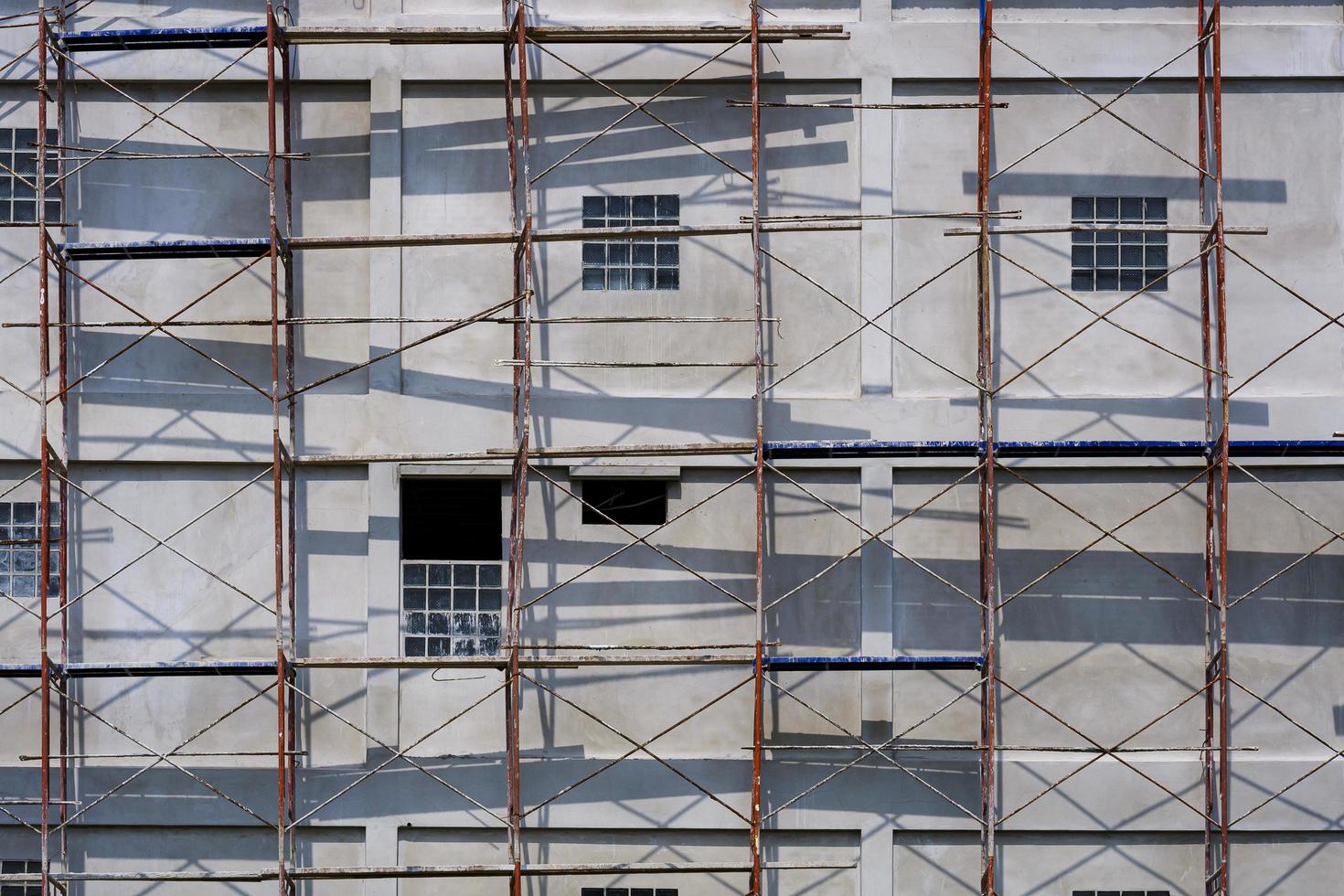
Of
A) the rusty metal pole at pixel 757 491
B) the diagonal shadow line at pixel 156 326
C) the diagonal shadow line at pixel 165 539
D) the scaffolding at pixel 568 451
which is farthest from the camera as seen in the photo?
the diagonal shadow line at pixel 165 539

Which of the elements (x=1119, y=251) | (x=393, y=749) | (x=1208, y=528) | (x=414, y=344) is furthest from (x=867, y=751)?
(x=414, y=344)

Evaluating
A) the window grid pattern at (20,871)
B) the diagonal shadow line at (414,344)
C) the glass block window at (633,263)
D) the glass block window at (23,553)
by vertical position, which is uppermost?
the glass block window at (633,263)

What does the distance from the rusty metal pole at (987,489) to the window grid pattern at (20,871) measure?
9207 millimetres

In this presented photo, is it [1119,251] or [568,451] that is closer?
[568,451]

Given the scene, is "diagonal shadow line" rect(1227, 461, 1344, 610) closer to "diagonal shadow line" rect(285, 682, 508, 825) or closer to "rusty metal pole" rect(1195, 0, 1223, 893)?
"rusty metal pole" rect(1195, 0, 1223, 893)

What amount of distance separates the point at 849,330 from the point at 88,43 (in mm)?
7966

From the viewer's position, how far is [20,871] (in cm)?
1347

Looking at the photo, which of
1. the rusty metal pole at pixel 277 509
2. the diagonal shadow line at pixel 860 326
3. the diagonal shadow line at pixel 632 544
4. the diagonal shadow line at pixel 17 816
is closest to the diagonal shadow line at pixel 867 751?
the diagonal shadow line at pixel 632 544

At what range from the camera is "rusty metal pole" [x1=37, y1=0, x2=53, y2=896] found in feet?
41.8

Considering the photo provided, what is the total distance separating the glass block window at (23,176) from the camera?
13875mm

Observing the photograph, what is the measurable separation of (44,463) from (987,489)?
894 cm

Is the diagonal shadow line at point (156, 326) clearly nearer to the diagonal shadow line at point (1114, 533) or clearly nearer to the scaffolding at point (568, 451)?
the scaffolding at point (568, 451)

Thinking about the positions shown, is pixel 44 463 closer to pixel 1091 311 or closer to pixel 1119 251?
pixel 1091 311

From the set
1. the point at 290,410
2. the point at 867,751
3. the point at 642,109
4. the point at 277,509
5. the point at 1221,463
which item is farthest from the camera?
the point at 642,109
